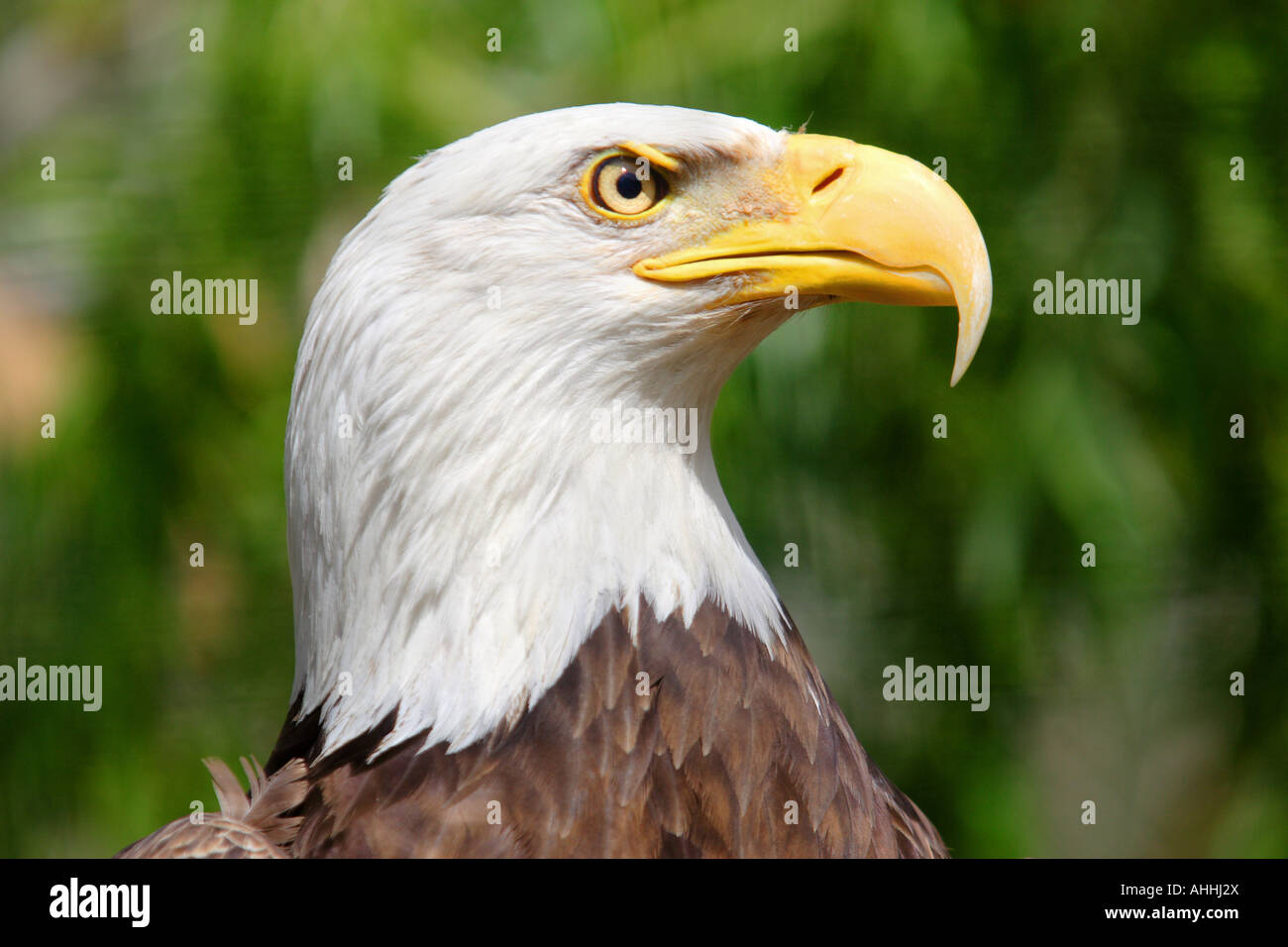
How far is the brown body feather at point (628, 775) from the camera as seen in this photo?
4.96ft

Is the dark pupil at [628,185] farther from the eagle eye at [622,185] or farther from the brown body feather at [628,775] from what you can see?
the brown body feather at [628,775]

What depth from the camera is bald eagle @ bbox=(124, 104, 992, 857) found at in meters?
1.55

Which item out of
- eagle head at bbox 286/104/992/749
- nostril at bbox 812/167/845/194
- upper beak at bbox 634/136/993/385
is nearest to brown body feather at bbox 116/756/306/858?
eagle head at bbox 286/104/992/749

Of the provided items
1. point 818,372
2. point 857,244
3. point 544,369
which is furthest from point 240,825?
point 818,372

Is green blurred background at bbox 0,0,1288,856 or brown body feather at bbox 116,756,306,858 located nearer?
brown body feather at bbox 116,756,306,858

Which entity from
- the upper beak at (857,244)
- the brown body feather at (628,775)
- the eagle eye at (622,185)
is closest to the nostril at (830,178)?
the upper beak at (857,244)

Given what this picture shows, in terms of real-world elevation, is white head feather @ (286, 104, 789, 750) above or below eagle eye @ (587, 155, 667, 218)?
below

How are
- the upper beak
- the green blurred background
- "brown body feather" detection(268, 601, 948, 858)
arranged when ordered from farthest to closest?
1. the green blurred background
2. the upper beak
3. "brown body feather" detection(268, 601, 948, 858)

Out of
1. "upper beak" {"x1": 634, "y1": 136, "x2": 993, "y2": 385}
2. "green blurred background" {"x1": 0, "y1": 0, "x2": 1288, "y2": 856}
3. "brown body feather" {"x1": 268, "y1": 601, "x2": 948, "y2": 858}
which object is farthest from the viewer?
"green blurred background" {"x1": 0, "y1": 0, "x2": 1288, "y2": 856}

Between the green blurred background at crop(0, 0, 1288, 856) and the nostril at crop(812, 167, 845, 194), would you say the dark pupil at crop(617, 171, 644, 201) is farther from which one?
the green blurred background at crop(0, 0, 1288, 856)

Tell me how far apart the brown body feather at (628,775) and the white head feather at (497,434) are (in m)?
0.04

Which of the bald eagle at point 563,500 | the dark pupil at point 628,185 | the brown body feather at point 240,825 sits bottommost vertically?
the brown body feather at point 240,825

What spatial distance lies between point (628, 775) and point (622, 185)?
2.66 ft

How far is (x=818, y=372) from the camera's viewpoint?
9.22ft
